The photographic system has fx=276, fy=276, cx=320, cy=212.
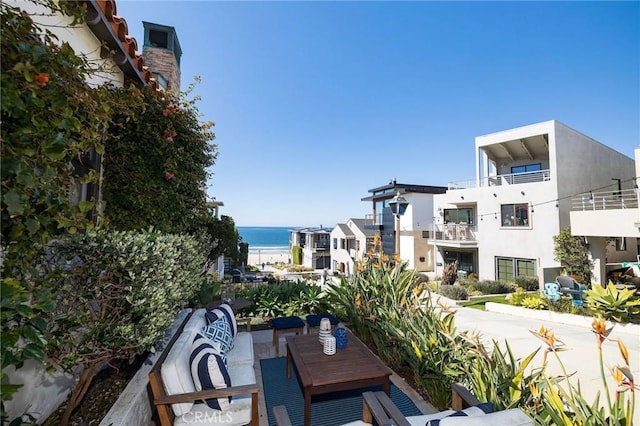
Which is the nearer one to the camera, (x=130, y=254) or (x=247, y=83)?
(x=130, y=254)

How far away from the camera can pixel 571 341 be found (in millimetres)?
6523

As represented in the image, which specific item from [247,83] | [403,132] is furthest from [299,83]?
[403,132]

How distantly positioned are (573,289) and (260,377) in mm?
10758

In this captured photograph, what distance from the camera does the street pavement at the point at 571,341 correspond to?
15.1 ft

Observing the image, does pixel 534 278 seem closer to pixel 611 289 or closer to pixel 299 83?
pixel 611 289

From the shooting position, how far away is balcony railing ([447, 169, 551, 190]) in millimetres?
15163

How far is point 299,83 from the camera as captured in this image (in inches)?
445

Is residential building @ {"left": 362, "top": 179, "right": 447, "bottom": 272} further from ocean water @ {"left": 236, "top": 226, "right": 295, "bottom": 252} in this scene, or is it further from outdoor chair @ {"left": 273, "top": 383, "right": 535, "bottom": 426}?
ocean water @ {"left": 236, "top": 226, "right": 295, "bottom": 252}

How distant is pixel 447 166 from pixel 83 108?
2513 cm

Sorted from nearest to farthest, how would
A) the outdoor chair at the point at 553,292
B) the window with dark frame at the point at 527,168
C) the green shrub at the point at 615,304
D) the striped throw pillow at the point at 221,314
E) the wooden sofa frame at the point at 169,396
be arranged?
the wooden sofa frame at the point at 169,396
the striped throw pillow at the point at 221,314
the green shrub at the point at 615,304
the outdoor chair at the point at 553,292
the window with dark frame at the point at 527,168

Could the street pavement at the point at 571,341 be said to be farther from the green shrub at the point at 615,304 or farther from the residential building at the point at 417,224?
the residential building at the point at 417,224

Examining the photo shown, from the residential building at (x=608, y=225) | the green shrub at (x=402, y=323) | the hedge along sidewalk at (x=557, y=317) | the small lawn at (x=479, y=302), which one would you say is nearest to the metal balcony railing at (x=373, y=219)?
the small lawn at (x=479, y=302)

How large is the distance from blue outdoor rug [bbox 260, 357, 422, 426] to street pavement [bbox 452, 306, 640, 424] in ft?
5.61

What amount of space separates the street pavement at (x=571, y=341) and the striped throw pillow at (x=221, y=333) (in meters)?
3.83
